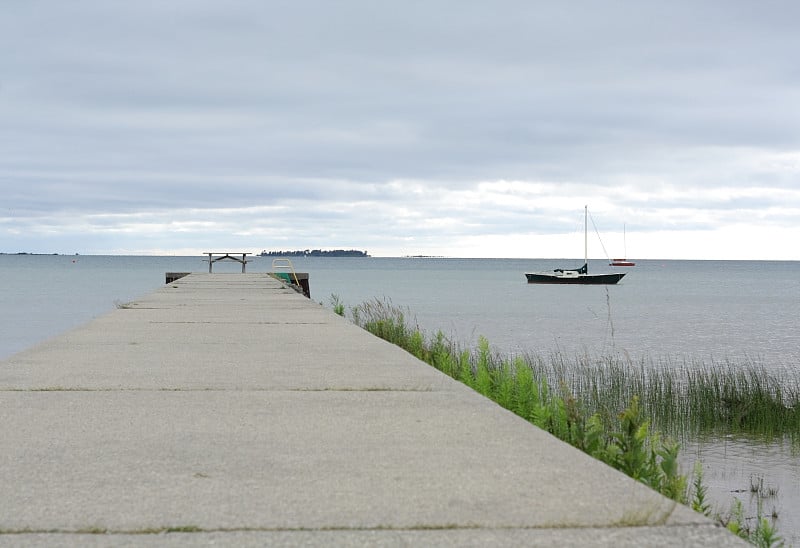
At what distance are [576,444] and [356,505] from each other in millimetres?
2806

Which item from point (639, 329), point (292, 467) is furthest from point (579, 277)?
point (292, 467)

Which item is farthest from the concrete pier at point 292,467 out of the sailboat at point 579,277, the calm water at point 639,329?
the sailboat at point 579,277

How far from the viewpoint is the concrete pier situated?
3.30 meters

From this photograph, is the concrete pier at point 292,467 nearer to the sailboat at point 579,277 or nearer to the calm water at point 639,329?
the calm water at point 639,329

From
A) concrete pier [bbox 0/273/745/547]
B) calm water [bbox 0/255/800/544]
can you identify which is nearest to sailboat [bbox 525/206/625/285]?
A: calm water [bbox 0/255/800/544]

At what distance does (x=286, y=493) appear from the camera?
3.76 meters

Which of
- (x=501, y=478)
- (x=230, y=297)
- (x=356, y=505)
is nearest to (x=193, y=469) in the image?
(x=356, y=505)

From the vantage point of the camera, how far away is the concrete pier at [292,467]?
10.8 feet

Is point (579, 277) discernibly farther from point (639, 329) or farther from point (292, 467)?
point (292, 467)

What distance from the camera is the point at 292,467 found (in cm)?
420

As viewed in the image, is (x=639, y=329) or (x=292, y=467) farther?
(x=639, y=329)

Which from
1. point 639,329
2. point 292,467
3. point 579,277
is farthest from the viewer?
point 579,277

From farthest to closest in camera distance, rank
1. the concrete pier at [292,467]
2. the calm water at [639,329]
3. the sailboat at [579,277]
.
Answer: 1. the sailboat at [579,277]
2. the calm water at [639,329]
3. the concrete pier at [292,467]

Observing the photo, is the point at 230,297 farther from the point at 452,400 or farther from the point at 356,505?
the point at 356,505
